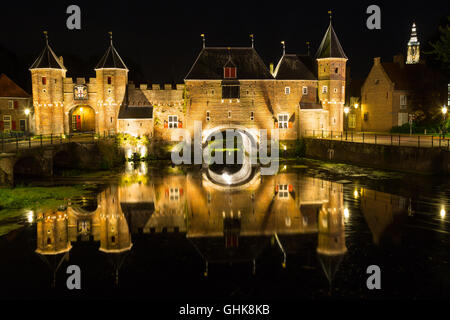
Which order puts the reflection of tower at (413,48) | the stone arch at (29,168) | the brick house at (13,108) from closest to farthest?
the stone arch at (29,168), the brick house at (13,108), the reflection of tower at (413,48)

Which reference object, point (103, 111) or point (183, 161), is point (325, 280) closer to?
point (183, 161)

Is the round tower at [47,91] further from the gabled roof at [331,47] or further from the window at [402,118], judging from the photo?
the window at [402,118]

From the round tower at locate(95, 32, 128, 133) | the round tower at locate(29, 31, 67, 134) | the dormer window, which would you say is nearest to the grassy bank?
the round tower at locate(95, 32, 128, 133)

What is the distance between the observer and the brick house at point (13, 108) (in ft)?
123

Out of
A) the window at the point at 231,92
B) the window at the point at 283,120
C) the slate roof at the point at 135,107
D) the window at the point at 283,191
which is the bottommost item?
the window at the point at 283,191

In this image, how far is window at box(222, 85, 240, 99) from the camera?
34.5 meters

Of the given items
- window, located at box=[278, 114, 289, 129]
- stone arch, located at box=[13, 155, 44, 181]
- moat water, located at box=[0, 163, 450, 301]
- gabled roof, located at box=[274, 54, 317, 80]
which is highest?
gabled roof, located at box=[274, 54, 317, 80]

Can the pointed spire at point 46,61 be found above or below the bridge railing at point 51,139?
above

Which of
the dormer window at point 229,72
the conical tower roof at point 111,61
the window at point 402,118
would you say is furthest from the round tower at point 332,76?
the conical tower roof at point 111,61

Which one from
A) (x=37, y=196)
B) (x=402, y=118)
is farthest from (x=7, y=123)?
(x=402, y=118)

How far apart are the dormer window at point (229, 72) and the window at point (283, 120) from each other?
530cm

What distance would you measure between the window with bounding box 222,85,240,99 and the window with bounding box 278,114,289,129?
161 inches

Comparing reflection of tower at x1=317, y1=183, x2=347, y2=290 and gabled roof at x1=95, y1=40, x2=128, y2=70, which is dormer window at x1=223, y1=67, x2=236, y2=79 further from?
reflection of tower at x1=317, y1=183, x2=347, y2=290

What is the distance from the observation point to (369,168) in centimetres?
2605
